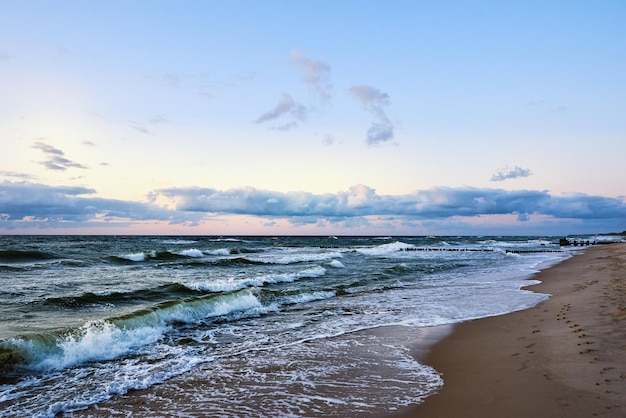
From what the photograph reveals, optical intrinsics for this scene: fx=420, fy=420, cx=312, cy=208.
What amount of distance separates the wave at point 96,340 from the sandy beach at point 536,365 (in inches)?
265

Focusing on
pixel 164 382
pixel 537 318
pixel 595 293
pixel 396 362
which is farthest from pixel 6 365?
pixel 595 293

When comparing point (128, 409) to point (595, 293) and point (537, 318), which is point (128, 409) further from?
point (595, 293)

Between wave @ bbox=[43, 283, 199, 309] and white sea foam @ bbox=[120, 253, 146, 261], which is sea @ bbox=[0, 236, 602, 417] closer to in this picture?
wave @ bbox=[43, 283, 199, 309]

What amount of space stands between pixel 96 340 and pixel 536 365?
880 cm

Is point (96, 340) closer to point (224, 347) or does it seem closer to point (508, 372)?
point (224, 347)

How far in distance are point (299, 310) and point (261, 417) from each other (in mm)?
8888

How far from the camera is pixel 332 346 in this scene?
364 inches

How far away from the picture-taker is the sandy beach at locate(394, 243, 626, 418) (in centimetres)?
529

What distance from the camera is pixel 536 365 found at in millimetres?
6961

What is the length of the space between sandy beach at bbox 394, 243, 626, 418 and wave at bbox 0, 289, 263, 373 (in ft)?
22.1

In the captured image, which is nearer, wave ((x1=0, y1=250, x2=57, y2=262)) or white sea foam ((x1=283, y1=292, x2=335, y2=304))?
white sea foam ((x1=283, y1=292, x2=335, y2=304))

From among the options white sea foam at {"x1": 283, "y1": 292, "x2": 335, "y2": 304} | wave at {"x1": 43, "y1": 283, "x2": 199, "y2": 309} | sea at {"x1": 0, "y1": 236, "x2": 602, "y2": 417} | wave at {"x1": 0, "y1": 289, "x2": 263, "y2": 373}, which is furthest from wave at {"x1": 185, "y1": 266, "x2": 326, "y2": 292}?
wave at {"x1": 0, "y1": 289, "x2": 263, "y2": 373}

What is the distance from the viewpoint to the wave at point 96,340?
8.20m

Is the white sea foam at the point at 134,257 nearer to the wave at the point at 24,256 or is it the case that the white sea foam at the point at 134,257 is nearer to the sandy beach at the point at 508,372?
the wave at the point at 24,256
